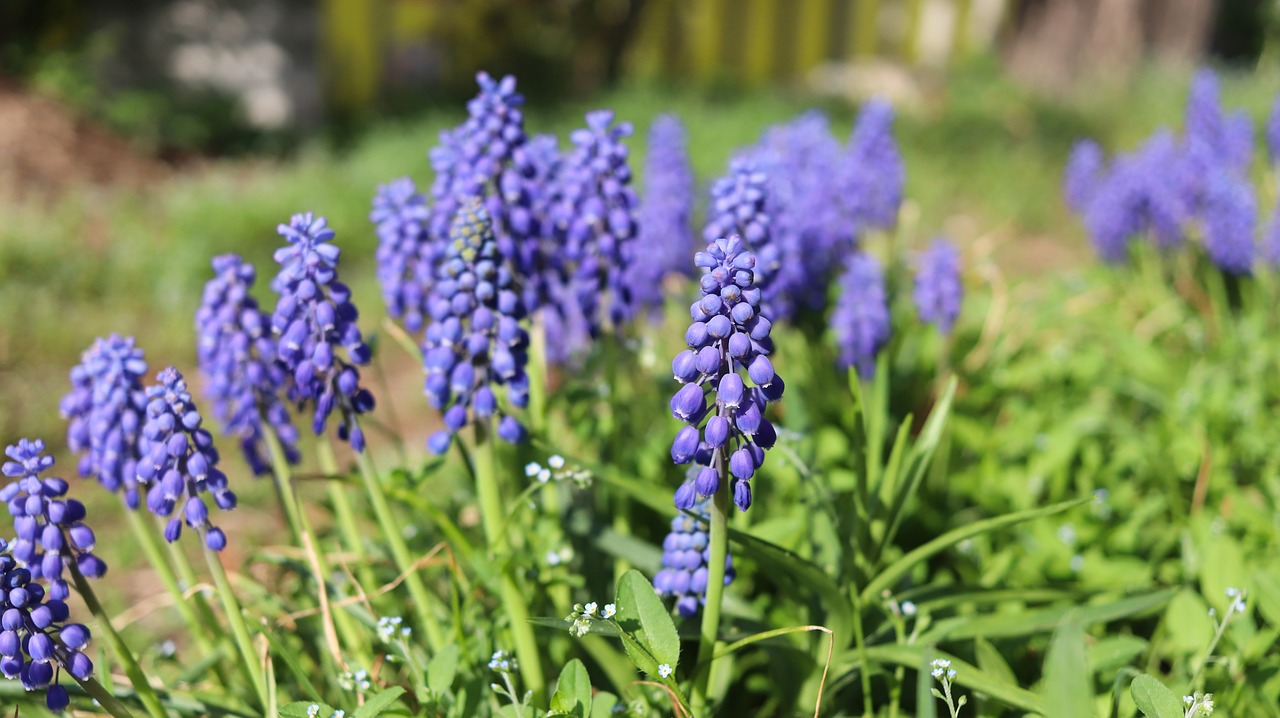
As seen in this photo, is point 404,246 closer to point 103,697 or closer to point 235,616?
point 235,616

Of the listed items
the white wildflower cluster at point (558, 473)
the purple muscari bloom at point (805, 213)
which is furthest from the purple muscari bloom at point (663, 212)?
the white wildflower cluster at point (558, 473)

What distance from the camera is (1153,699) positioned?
1951mm

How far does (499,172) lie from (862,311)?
155 cm

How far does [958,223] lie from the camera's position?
8977 millimetres

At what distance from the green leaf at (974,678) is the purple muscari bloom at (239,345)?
160 centimetres

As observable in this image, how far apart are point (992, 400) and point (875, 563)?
1.87 m

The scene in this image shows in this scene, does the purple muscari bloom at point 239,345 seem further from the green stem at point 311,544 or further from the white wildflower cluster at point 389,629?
the white wildflower cluster at point 389,629

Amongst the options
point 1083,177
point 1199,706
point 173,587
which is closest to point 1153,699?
point 1199,706

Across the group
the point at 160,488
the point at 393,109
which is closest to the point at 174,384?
the point at 160,488

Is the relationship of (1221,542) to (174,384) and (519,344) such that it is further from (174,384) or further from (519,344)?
(174,384)

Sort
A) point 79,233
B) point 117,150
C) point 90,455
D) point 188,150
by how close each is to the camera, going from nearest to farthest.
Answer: point 90,455
point 79,233
point 117,150
point 188,150

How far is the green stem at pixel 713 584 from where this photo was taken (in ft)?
6.27

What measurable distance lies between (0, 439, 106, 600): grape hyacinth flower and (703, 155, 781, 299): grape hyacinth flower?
1.72 meters

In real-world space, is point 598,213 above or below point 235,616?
above
